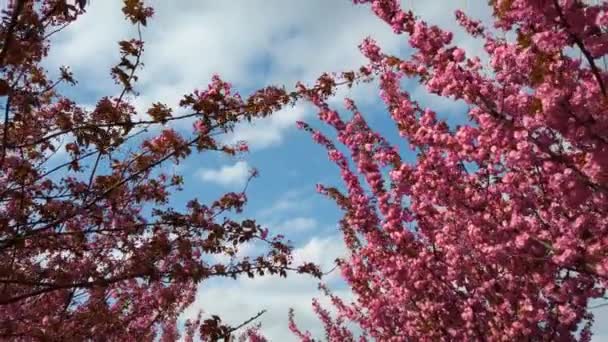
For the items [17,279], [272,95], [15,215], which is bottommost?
[17,279]

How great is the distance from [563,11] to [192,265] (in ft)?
12.3

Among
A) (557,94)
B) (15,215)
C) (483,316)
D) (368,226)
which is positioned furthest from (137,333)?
(557,94)

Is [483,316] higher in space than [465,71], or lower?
lower

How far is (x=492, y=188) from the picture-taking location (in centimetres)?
746

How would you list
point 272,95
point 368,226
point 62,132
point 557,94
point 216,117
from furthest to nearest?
point 368,226 < point 272,95 < point 216,117 < point 62,132 < point 557,94

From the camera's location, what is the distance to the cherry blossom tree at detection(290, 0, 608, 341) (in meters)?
4.99

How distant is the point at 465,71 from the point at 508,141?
772mm

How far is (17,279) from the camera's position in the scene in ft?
16.8

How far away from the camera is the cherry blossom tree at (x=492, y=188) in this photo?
4.99 metres

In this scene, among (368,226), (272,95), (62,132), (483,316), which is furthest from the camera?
(368,226)

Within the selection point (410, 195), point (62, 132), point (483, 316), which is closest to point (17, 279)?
point (62, 132)

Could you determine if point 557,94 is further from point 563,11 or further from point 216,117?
point 216,117

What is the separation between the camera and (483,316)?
809cm

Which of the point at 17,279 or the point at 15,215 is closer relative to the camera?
the point at 17,279
